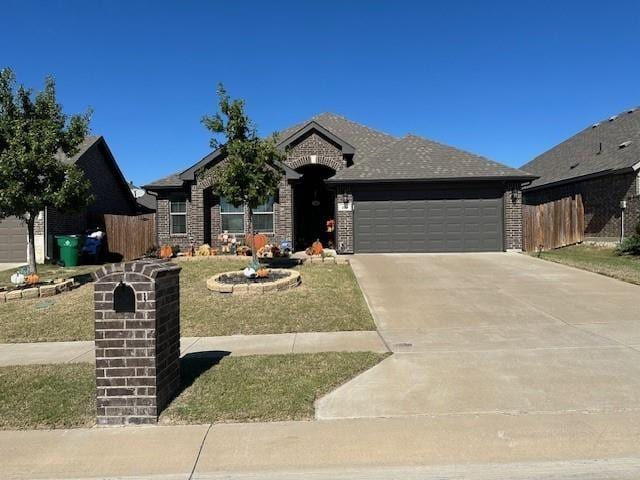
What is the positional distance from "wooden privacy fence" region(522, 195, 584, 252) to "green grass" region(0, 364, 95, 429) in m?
16.2

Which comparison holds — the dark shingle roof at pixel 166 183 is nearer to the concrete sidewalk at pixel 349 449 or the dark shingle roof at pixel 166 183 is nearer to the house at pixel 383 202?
the house at pixel 383 202

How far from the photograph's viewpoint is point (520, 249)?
1778cm

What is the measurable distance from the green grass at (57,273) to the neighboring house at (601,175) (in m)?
19.3

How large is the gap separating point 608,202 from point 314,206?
12.5m

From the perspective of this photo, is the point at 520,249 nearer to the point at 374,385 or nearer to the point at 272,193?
the point at 272,193

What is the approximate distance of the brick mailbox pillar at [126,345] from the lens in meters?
4.46

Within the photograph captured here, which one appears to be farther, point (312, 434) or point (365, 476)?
→ point (312, 434)

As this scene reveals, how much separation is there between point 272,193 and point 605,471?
973 centimetres

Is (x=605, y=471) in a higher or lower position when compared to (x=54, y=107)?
lower

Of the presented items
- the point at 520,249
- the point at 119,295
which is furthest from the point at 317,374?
the point at 520,249

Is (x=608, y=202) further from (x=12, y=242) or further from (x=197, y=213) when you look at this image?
(x=12, y=242)

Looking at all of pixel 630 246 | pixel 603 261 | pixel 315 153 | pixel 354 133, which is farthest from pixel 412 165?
pixel 630 246

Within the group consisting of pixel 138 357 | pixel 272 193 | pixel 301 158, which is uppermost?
pixel 301 158

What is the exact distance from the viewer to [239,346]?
7074 mm
